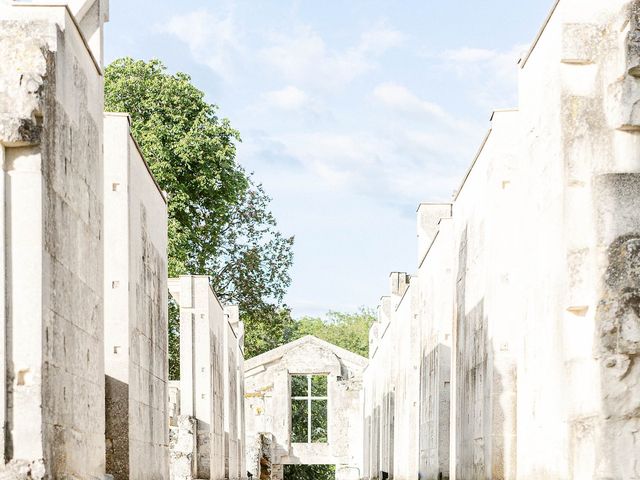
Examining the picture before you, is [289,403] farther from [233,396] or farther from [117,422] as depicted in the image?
[117,422]

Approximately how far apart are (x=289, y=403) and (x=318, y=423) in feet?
38.2

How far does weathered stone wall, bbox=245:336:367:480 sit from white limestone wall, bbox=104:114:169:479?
127 ft

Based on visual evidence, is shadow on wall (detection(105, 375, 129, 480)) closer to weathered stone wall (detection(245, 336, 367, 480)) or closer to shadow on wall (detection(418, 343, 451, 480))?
shadow on wall (detection(418, 343, 451, 480))

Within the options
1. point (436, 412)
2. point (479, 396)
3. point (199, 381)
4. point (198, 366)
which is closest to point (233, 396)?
point (199, 381)

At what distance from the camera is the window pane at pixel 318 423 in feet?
216

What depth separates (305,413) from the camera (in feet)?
206

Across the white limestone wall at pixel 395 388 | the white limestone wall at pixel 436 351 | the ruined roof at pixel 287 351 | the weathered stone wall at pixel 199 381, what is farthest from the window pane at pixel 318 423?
the white limestone wall at pixel 436 351

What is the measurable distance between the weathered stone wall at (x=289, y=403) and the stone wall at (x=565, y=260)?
3955 centimetres

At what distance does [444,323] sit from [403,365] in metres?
9.70

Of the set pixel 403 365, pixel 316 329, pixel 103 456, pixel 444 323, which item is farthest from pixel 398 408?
pixel 316 329

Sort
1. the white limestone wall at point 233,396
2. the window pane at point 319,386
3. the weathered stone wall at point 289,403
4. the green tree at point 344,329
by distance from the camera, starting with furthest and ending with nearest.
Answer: the green tree at point 344,329
the window pane at point 319,386
the weathered stone wall at point 289,403
the white limestone wall at point 233,396

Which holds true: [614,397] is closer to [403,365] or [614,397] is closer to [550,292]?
[550,292]

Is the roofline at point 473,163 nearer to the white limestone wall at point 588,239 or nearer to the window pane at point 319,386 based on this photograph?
the white limestone wall at point 588,239

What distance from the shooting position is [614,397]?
28.0 ft
